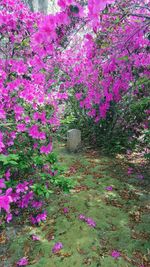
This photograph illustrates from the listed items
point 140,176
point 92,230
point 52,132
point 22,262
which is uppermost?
point 52,132

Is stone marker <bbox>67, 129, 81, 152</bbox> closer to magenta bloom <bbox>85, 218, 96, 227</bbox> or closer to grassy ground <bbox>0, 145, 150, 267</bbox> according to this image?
grassy ground <bbox>0, 145, 150, 267</bbox>

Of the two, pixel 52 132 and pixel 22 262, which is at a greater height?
pixel 52 132

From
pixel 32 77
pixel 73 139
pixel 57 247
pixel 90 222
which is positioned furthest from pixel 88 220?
pixel 73 139

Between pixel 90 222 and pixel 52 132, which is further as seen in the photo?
pixel 52 132

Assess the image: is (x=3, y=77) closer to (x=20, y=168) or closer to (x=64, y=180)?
(x=20, y=168)

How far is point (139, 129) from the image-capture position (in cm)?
796

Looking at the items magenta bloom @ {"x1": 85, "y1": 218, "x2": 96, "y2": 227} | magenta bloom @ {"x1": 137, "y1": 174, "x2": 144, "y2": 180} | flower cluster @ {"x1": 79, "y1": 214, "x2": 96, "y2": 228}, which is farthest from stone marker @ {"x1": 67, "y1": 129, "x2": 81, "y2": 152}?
magenta bloom @ {"x1": 85, "y1": 218, "x2": 96, "y2": 227}

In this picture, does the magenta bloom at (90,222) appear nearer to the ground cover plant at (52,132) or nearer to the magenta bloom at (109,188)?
the ground cover plant at (52,132)

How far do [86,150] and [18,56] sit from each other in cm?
379

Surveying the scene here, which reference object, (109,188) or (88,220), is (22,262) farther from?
(109,188)

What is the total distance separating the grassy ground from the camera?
4.15 metres

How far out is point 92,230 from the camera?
470 centimetres

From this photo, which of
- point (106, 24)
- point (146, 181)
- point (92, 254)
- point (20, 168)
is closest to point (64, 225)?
point (92, 254)

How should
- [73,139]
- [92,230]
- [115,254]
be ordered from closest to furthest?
[115,254]
[92,230]
[73,139]
